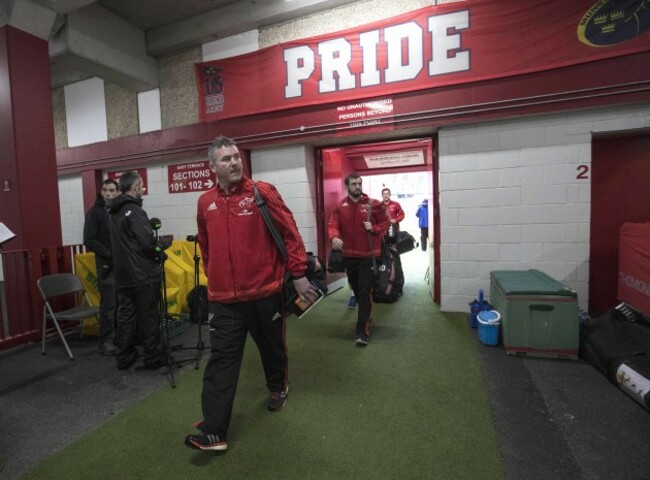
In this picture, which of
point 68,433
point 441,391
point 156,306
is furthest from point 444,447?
point 156,306

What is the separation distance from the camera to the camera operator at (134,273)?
2.74 m

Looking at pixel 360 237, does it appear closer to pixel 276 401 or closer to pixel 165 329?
pixel 276 401

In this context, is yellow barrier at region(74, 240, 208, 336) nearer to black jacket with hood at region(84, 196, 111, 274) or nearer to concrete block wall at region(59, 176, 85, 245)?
black jacket with hood at region(84, 196, 111, 274)

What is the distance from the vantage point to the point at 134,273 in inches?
110

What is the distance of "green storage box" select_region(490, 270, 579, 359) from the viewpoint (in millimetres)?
2814

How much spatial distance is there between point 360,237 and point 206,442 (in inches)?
85.9

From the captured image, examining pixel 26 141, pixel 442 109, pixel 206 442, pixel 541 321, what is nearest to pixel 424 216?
pixel 442 109

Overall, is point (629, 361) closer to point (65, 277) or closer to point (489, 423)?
point (489, 423)

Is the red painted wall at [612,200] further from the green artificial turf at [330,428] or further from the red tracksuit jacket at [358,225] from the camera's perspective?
the red tracksuit jacket at [358,225]

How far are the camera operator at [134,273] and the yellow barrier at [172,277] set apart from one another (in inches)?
38.9

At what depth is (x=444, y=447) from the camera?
6.08 feet

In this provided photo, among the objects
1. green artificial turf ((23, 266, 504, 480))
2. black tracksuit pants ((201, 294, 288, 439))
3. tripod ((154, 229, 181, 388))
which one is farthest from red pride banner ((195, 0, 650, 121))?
black tracksuit pants ((201, 294, 288, 439))

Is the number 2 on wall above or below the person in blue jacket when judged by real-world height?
above

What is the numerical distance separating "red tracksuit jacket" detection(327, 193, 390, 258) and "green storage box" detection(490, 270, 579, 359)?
4.07ft
